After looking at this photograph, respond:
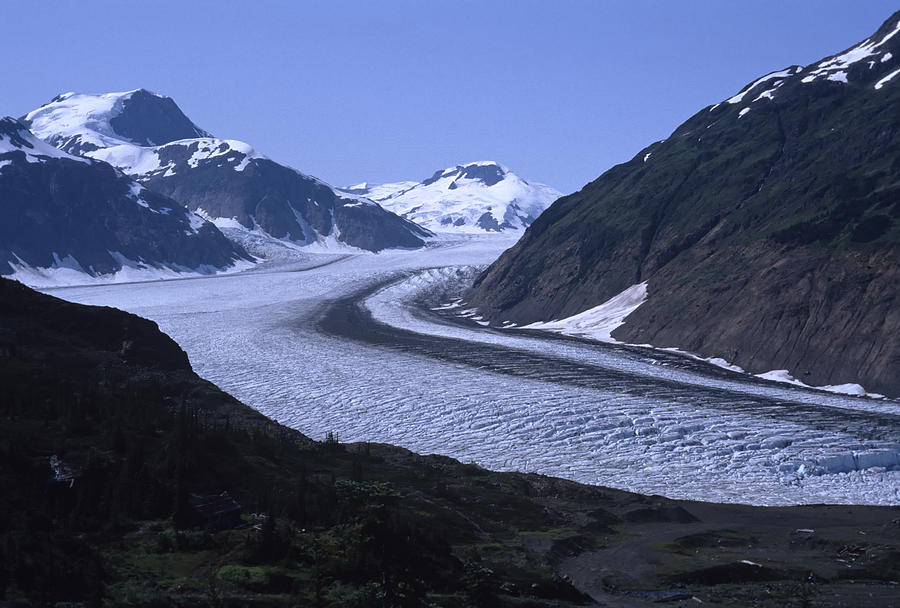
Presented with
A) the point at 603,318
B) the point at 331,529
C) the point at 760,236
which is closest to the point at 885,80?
the point at 760,236

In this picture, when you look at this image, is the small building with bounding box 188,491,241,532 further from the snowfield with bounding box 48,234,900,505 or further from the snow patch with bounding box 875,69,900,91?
the snow patch with bounding box 875,69,900,91

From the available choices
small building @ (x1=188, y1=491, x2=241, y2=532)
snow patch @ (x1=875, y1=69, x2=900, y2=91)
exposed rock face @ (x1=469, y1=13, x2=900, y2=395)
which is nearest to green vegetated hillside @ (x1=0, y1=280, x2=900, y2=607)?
small building @ (x1=188, y1=491, x2=241, y2=532)

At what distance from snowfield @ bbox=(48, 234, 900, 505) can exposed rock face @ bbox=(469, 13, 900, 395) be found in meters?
5.49

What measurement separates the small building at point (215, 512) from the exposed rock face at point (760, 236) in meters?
52.5

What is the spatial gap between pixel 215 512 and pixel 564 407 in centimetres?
3515

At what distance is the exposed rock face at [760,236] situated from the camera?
76312 millimetres

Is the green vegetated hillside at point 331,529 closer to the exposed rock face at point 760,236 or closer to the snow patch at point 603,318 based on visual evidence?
the exposed rock face at point 760,236

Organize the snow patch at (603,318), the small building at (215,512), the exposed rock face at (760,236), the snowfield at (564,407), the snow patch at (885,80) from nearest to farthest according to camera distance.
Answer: the small building at (215,512)
the snowfield at (564,407)
the exposed rock face at (760,236)
the snow patch at (603,318)
the snow patch at (885,80)

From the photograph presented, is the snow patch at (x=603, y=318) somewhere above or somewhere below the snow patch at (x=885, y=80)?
below

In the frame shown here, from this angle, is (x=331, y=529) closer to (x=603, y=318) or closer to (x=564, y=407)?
(x=564, y=407)

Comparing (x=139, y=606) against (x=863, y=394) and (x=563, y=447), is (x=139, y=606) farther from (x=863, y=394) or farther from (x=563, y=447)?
(x=863, y=394)

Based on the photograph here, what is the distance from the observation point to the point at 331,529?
104 ft

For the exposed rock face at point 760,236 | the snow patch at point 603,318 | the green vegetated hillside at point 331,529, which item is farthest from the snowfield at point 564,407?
the exposed rock face at point 760,236

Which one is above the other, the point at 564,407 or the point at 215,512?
the point at 564,407
